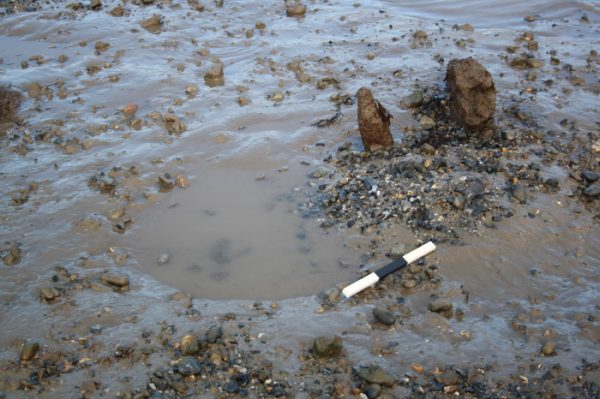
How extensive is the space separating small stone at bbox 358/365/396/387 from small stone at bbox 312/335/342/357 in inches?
8.8

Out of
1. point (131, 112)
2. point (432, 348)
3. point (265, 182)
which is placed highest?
point (131, 112)

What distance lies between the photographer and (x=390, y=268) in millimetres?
4379

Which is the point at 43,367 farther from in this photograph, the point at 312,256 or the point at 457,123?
the point at 457,123

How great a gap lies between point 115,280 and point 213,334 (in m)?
1.04

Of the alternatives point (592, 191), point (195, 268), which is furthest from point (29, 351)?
point (592, 191)

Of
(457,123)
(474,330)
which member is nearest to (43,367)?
(474,330)

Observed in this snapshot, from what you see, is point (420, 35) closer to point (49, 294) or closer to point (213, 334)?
point (213, 334)

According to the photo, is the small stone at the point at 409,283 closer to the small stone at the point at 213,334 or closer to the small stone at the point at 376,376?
the small stone at the point at 376,376

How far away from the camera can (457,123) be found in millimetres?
6055

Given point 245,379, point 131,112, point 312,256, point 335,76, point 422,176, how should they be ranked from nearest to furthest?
point 245,379
point 312,256
point 422,176
point 131,112
point 335,76

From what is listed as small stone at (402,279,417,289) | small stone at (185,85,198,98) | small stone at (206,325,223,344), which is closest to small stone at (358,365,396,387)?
small stone at (402,279,417,289)

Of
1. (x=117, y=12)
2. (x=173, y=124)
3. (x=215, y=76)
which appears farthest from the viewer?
(x=117, y=12)

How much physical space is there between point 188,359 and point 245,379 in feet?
1.39

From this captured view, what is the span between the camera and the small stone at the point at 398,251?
15.0ft
